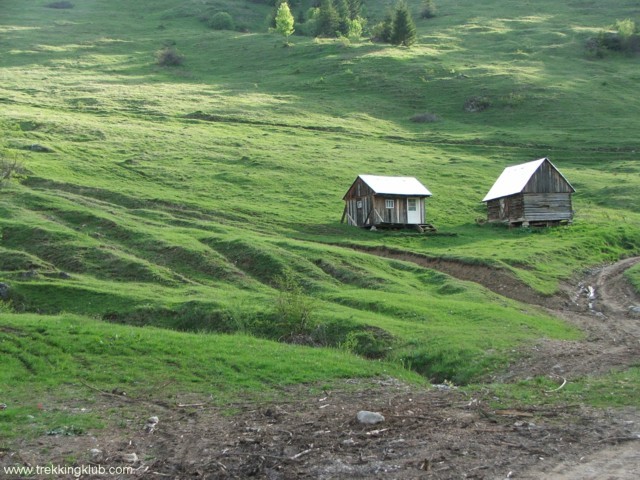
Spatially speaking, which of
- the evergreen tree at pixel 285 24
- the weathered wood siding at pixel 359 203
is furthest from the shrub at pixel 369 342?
the evergreen tree at pixel 285 24

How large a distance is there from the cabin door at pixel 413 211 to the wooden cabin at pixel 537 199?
761 cm

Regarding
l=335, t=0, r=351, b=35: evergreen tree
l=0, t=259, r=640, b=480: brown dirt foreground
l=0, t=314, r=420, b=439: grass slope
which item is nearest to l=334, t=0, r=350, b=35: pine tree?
l=335, t=0, r=351, b=35: evergreen tree

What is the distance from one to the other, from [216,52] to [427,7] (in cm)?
6200

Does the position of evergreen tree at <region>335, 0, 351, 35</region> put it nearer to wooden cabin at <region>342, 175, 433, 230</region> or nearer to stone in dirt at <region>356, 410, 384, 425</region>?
wooden cabin at <region>342, 175, 433, 230</region>

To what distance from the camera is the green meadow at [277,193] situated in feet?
82.6

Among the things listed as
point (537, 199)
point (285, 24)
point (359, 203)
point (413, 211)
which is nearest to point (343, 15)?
point (285, 24)

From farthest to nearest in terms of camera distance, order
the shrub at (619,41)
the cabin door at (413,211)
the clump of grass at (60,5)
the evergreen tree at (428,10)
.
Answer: the clump of grass at (60,5)
the evergreen tree at (428,10)
the shrub at (619,41)
the cabin door at (413,211)

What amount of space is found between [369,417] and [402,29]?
14245 cm

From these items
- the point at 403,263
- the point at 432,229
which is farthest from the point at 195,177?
the point at 403,263

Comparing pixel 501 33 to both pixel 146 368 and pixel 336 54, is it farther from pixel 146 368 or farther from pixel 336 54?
pixel 146 368

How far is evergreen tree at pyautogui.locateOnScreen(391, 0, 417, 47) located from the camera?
5846 inches

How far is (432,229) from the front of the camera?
59.8m

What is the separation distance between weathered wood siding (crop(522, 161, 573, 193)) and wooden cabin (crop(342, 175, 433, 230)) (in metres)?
9.51

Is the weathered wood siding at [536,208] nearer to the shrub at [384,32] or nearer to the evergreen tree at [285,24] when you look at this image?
the shrub at [384,32]
